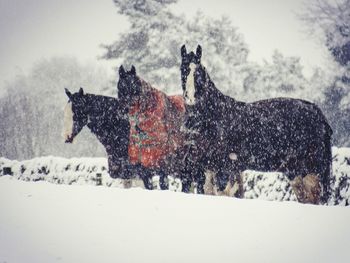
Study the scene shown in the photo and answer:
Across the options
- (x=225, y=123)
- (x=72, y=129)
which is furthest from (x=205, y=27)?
(x=225, y=123)

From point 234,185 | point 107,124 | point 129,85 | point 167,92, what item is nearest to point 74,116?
point 107,124

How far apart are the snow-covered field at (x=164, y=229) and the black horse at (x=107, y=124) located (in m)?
2.37

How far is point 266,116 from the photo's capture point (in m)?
9.66

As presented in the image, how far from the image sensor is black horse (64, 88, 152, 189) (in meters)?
10.8

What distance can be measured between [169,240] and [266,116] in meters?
4.13

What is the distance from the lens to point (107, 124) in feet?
36.6

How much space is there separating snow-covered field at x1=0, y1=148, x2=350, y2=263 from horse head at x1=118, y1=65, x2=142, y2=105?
2665 mm

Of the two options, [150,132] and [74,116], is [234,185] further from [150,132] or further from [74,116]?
[74,116]

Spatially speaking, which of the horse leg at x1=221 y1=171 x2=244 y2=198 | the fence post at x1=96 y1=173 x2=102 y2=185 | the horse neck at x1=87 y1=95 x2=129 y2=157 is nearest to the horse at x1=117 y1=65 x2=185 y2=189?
the horse neck at x1=87 y1=95 x2=129 y2=157

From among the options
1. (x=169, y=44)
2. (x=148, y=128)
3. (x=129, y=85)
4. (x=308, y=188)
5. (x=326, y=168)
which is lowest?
(x=308, y=188)

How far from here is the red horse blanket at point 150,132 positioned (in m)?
10.4

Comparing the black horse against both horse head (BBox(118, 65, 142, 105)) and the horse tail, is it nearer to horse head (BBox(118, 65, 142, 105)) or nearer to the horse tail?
horse head (BBox(118, 65, 142, 105))

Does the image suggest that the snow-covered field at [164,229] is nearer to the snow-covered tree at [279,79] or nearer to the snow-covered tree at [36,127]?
the snow-covered tree at [279,79]

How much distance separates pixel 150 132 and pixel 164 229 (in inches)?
158
